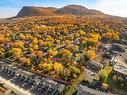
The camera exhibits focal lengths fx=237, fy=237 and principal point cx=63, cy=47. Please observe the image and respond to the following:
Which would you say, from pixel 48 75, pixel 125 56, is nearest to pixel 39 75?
pixel 48 75

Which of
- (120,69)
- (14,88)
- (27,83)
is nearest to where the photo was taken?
(14,88)

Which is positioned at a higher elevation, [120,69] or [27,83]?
[27,83]

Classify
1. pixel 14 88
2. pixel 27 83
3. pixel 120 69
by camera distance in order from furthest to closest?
pixel 120 69, pixel 27 83, pixel 14 88

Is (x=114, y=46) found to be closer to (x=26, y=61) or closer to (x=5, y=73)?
(x=26, y=61)

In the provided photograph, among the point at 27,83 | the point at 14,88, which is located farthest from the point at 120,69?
the point at 14,88

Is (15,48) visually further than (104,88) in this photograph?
Yes

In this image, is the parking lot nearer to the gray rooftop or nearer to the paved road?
the paved road

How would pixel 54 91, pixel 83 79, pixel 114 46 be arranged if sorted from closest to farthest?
pixel 54 91, pixel 83 79, pixel 114 46

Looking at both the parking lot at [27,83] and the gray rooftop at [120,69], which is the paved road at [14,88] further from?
the gray rooftop at [120,69]

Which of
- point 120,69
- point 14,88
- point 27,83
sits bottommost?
point 14,88

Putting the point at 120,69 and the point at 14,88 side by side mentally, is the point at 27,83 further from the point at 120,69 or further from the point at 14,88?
the point at 120,69

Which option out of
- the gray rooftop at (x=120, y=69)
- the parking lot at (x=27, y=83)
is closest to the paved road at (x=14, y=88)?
the parking lot at (x=27, y=83)
